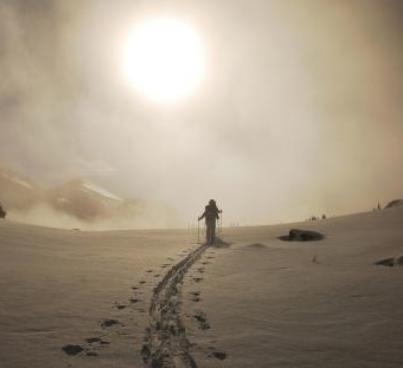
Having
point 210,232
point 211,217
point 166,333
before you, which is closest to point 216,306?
point 166,333

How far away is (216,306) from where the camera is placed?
31.9ft

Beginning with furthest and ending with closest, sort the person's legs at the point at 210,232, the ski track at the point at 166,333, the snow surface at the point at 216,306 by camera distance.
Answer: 1. the person's legs at the point at 210,232
2. the snow surface at the point at 216,306
3. the ski track at the point at 166,333

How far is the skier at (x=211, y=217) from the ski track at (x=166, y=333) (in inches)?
450

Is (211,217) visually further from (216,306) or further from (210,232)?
(216,306)

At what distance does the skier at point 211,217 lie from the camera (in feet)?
77.6

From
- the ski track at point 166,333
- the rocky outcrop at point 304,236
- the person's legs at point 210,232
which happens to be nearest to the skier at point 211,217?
the person's legs at point 210,232

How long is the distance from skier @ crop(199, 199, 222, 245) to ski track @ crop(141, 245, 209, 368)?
11.4 metres

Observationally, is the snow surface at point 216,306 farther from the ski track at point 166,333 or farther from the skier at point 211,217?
the skier at point 211,217

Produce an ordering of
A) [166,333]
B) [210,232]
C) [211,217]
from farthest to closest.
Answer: [211,217] → [210,232] → [166,333]

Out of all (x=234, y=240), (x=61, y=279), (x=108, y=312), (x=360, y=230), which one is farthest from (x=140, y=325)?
(x=360, y=230)

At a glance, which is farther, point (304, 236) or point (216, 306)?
point (304, 236)

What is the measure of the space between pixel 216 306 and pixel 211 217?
602 inches

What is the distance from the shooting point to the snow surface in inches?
274

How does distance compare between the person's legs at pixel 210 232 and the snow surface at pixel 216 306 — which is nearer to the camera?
the snow surface at pixel 216 306
